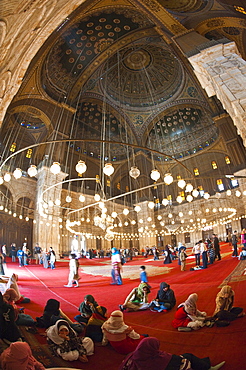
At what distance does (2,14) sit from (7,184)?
13.1 meters

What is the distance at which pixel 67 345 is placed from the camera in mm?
2316

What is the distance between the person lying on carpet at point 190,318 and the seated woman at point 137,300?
3.09 feet

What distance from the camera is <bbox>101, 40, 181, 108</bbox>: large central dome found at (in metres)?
15.4

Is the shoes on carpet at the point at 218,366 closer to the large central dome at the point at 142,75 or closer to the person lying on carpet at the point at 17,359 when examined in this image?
the person lying on carpet at the point at 17,359

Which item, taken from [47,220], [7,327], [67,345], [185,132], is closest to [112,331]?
[67,345]

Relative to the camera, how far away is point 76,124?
17219 millimetres

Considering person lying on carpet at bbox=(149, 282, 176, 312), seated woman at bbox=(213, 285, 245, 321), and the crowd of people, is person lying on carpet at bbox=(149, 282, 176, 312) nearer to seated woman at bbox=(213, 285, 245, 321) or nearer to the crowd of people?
the crowd of people

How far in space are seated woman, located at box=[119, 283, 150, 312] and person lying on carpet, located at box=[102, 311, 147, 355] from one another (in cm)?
129

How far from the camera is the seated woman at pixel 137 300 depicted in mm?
3827

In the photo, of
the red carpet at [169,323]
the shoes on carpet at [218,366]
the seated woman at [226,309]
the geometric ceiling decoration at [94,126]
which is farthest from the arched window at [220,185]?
the shoes on carpet at [218,366]

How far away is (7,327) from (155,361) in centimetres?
A: 164

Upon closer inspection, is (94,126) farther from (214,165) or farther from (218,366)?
(218,366)

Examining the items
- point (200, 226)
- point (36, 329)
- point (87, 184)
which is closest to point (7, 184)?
point (87, 184)

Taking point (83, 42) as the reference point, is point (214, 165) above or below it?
below
